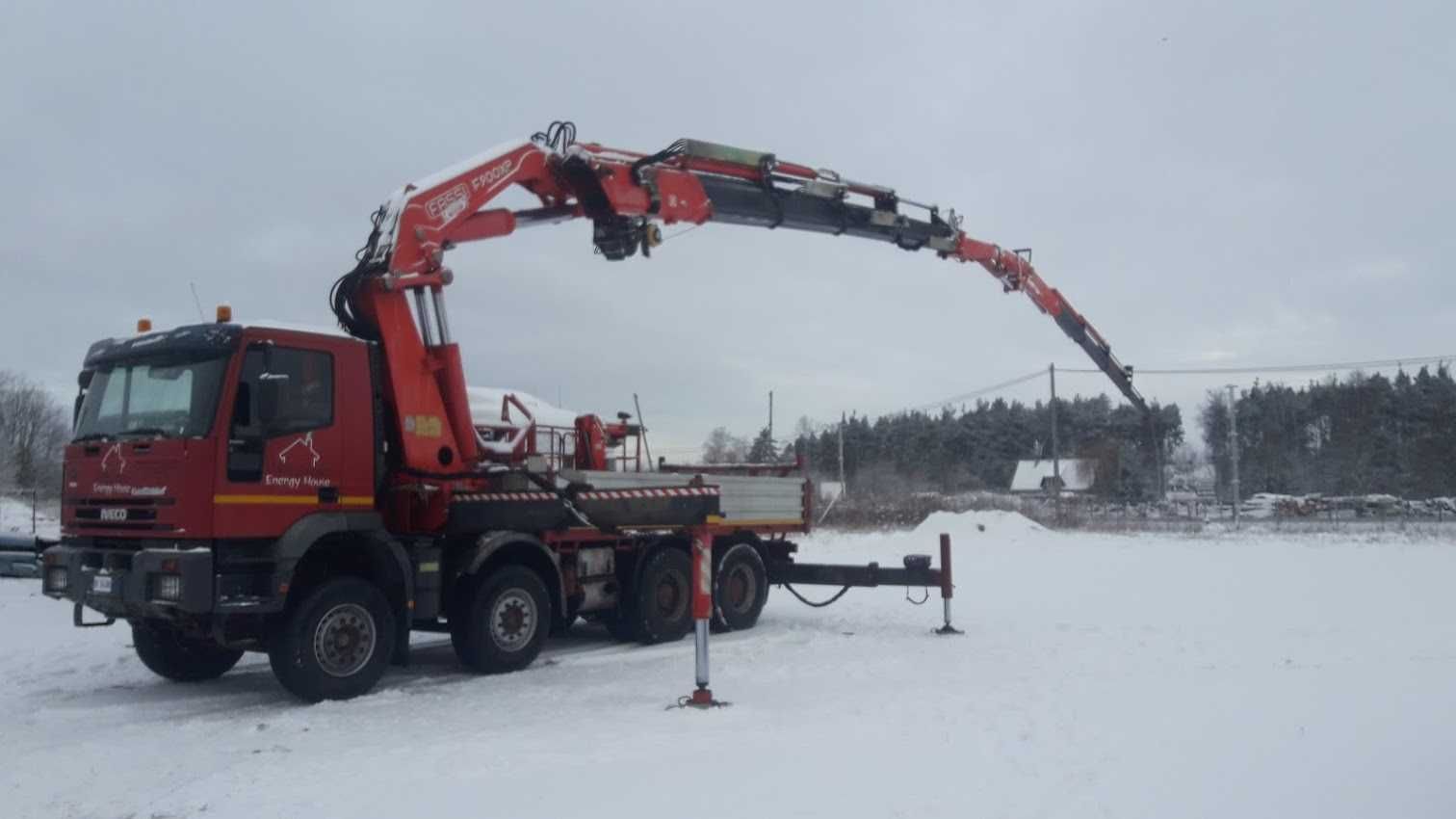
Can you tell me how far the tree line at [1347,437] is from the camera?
65.5 m

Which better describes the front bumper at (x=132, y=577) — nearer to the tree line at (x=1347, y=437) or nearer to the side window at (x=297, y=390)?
the side window at (x=297, y=390)

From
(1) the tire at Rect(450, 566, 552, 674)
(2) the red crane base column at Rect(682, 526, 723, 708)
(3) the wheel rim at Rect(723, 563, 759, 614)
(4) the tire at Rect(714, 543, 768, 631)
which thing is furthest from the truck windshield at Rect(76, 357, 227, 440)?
(3) the wheel rim at Rect(723, 563, 759, 614)

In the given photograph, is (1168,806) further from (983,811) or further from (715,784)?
(715,784)

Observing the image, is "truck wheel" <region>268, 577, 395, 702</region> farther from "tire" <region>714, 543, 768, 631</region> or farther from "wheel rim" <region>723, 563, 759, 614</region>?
"wheel rim" <region>723, 563, 759, 614</region>

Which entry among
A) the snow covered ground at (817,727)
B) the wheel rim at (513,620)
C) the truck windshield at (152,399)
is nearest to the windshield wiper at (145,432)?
the truck windshield at (152,399)

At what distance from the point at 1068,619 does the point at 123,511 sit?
426 inches

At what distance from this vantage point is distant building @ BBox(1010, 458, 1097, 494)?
9169 centimetres

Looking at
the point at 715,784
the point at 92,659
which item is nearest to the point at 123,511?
the point at 92,659

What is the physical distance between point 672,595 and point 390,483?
439 cm

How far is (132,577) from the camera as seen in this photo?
28.1 ft

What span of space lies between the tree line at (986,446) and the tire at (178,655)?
67.5 m

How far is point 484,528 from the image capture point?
10.7 metres

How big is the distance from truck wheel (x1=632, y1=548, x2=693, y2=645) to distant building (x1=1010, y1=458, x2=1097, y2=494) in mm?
79929

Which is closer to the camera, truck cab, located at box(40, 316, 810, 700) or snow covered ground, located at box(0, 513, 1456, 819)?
snow covered ground, located at box(0, 513, 1456, 819)
